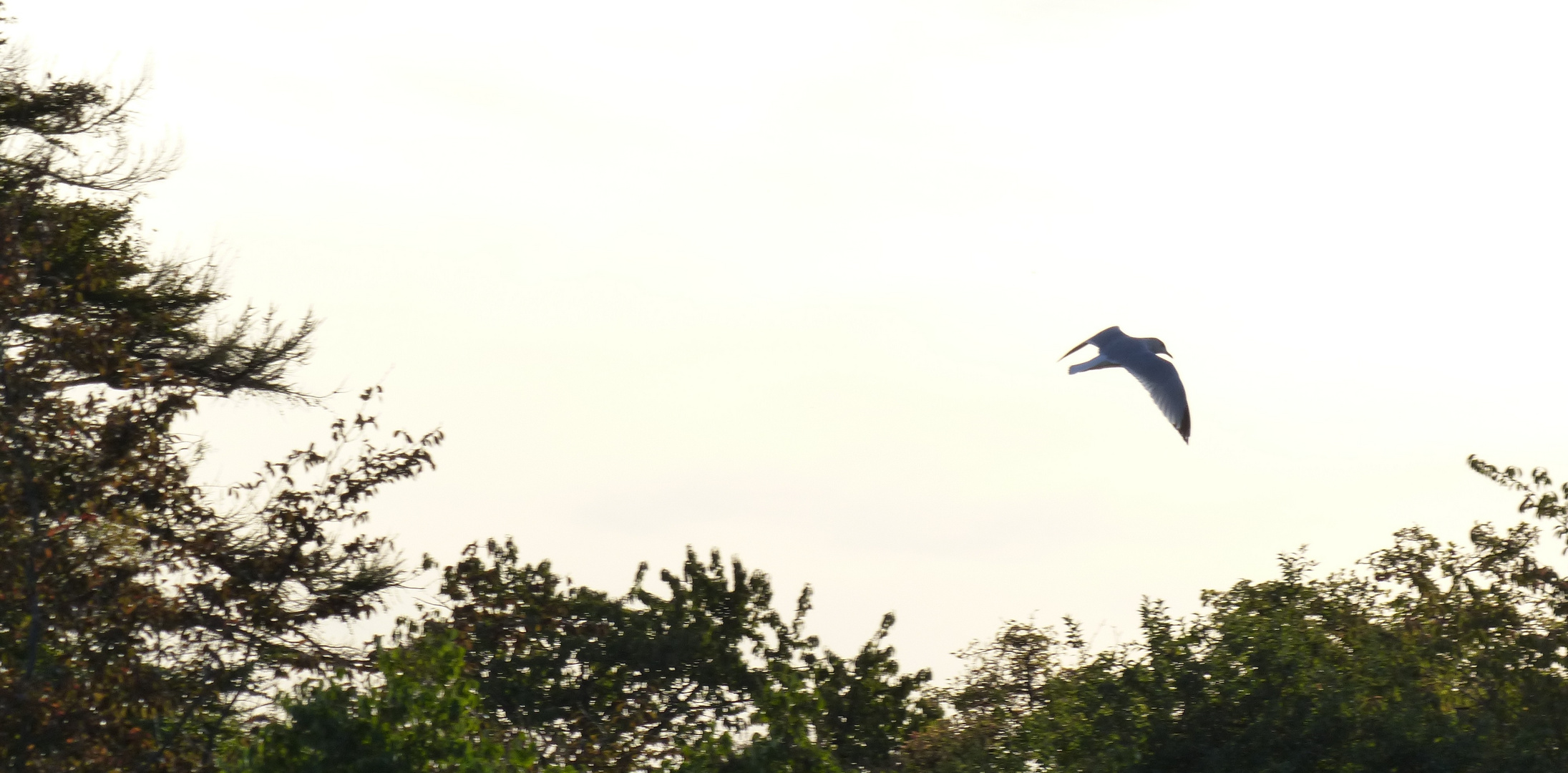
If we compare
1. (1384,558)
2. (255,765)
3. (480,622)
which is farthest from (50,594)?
(1384,558)

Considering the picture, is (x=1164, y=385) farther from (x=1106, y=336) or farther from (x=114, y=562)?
(x=114, y=562)

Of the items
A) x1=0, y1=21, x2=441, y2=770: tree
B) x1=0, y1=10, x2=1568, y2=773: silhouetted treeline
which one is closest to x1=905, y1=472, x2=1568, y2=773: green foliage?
x1=0, y1=10, x2=1568, y2=773: silhouetted treeline

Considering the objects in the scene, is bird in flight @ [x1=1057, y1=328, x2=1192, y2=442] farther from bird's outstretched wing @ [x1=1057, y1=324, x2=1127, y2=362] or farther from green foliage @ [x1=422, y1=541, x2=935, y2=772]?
green foliage @ [x1=422, y1=541, x2=935, y2=772]

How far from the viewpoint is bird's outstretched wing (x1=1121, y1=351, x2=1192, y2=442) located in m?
17.4

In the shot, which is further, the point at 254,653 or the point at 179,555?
the point at 254,653

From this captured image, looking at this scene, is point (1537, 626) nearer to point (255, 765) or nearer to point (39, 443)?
point (255, 765)

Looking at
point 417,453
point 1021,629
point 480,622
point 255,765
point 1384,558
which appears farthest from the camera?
point 1021,629

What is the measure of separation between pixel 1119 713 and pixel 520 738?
949cm

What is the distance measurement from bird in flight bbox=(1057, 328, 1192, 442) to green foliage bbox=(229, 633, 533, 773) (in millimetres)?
7079

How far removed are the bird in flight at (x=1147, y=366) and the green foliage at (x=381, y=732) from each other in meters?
7.08

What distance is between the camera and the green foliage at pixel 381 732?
12266mm

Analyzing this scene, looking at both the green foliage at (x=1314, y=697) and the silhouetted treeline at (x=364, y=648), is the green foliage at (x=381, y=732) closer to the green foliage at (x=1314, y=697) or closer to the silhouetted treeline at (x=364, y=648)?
the silhouetted treeline at (x=364, y=648)

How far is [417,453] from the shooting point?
15.2m

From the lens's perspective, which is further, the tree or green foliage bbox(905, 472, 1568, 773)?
green foliage bbox(905, 472, 1568, 773)
